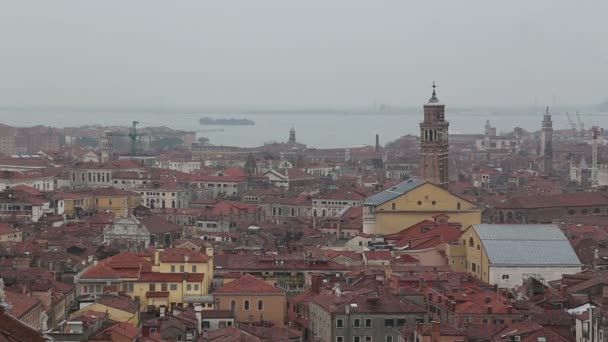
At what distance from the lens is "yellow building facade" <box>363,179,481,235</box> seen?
41344 millimetres

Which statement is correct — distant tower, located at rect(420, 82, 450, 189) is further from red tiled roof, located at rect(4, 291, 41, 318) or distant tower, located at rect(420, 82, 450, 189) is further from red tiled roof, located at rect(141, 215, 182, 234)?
red tiled roof, located at rect(4, 291, 41, 318)

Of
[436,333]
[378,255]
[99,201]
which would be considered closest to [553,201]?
[99,201]

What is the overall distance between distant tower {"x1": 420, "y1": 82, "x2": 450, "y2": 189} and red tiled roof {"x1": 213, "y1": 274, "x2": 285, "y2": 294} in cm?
1969

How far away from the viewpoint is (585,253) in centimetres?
3672

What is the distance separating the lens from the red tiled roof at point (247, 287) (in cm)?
2695

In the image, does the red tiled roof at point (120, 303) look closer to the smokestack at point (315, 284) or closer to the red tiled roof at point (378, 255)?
the smokestack at point (315, 284)

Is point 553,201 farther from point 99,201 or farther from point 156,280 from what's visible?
point 156,280

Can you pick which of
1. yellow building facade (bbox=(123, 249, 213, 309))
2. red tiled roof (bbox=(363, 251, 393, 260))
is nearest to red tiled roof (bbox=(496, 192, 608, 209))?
red tiled roof (bbox=(363, 251, 393, 260))

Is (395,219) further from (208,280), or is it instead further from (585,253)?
(208,280)

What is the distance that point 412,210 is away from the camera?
1629 inches

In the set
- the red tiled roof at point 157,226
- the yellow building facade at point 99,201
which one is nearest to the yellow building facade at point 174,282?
the red tiled roof at point 157,226

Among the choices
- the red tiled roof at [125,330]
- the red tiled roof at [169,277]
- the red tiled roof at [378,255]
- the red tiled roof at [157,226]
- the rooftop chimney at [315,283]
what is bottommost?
the red tiled roof at [157,226]

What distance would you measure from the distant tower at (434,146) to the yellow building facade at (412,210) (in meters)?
4.87

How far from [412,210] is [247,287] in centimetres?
1483
